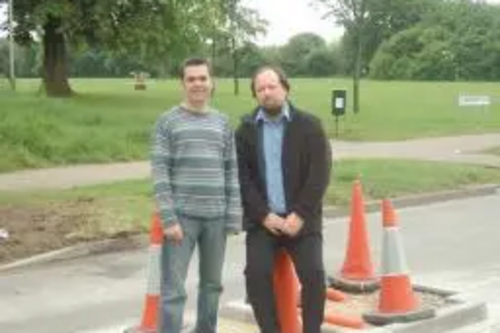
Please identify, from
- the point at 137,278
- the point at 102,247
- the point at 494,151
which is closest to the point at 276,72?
the point at 137,278

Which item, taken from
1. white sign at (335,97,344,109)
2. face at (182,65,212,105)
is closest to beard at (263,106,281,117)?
face at (182,65,212,105)

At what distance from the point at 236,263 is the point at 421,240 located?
2.61 m

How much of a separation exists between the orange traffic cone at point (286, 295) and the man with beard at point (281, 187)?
1.01 feet

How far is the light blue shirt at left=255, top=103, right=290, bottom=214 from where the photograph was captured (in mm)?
6629

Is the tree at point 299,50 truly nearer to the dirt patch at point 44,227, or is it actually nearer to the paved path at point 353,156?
the paved path at point 353,156

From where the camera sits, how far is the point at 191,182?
6.38 metres

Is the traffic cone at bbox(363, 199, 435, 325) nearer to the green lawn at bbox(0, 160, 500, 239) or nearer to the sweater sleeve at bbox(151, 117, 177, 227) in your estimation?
the sweater sleeve at bbox(151, 117, 177, 227)

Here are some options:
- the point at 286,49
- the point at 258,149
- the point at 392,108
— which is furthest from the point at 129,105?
the point at 286,49

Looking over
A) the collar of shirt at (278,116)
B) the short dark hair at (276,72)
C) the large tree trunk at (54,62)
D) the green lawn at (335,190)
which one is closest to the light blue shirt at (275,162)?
the collar of shirt at (278,116)

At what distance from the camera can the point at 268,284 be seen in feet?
22.0

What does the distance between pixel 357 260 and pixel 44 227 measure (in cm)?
431

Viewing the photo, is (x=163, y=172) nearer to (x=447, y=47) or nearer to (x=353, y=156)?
(x=353, y=156)

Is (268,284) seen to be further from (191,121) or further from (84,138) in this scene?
(84,138)

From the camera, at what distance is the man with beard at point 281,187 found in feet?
21.6
